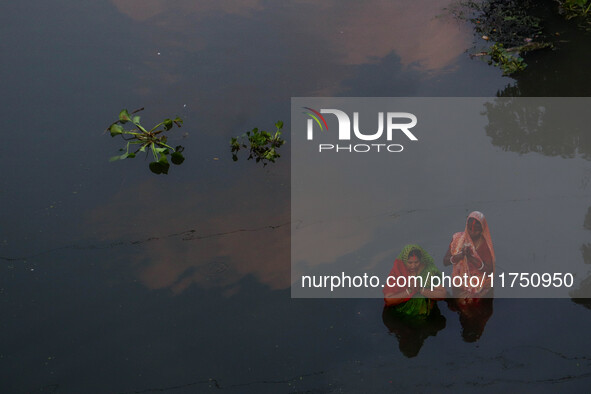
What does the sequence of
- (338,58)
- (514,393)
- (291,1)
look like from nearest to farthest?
(514,393) → (338,58) → (291,1)

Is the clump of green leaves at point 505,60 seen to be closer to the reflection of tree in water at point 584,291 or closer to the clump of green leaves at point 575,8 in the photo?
the clump of green leaves at point 575,8

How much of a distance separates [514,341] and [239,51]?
5.46m

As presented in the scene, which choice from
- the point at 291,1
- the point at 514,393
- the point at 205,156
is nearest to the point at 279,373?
the point at 514,393

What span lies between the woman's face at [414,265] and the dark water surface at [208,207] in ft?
2.07

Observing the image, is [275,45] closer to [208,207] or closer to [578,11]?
[208,207]

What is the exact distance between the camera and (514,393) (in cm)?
540

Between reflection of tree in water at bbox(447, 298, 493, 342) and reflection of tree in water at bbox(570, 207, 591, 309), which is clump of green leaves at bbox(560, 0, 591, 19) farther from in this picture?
reflection of tree in water at bbox(447, 298, 493, 342)

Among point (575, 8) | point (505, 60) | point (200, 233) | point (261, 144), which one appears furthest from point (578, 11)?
point (200, 233)

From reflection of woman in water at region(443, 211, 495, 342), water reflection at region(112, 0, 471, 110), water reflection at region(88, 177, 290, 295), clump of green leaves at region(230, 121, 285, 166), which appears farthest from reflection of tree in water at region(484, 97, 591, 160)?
water reflection at region(88, 177, 290, 295)

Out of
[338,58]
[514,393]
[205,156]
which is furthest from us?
[338,58]

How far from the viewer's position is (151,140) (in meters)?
7.51

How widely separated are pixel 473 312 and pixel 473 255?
2.07ft

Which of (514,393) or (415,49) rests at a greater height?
(415,49)

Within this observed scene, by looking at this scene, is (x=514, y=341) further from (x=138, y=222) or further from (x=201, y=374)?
(x=138, y=222)
